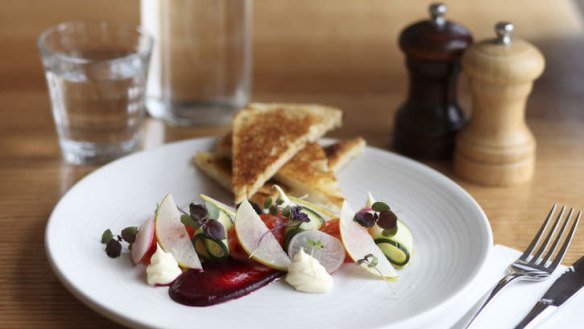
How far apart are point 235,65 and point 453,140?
650 millimetres

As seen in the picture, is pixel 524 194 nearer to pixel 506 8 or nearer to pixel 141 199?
pixel 141 199

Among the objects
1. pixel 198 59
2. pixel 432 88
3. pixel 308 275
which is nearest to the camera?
pixel 308 275

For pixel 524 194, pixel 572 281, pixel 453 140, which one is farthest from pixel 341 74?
pixel 572 281

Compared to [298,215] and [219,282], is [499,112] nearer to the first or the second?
[298,215]

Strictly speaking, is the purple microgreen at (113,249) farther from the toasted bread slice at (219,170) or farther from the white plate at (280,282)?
the toasted bread slice at (219,170)

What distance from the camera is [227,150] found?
2170 millimetres

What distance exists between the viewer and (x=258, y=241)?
1657mm

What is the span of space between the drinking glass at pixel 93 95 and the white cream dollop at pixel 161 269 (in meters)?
0.70

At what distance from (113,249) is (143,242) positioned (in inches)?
2.5

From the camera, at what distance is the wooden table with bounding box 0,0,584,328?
184 cm

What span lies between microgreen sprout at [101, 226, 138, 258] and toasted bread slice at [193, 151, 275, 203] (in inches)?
13.3

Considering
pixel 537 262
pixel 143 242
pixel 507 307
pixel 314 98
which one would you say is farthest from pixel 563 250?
pixel 314 98

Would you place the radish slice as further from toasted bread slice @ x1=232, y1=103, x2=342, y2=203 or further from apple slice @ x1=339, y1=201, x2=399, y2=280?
toasted bread slice @ x1=232, y1=103, x2=342, y2=203

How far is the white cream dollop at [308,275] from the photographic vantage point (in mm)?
1607
